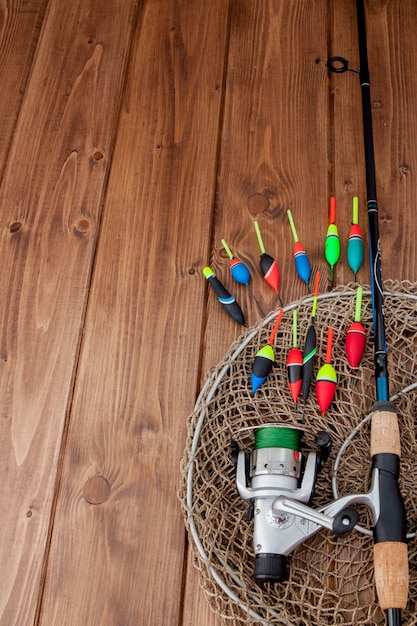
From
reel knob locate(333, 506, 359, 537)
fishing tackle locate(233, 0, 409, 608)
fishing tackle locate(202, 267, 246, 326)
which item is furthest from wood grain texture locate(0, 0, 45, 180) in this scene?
reel knob locate(333, 506, 359, 537)

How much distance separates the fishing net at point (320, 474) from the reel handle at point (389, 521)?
90mm

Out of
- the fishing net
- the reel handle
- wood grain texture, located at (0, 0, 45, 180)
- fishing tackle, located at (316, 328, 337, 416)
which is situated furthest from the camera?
wood grain texture, located at (0, 0, 45, 180)

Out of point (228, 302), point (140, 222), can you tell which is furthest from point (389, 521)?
point (140, 222)

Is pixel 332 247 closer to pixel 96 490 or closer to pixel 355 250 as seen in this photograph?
pixel 355 250

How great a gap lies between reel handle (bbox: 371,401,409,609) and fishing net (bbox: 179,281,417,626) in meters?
0.09

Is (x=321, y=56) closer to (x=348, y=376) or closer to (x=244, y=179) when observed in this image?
(x=244, y=179)

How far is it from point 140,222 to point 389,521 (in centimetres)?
78

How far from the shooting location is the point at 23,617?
1.12m

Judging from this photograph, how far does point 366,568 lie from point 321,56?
1092mm

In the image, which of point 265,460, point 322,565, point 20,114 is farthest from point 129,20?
point 322,565

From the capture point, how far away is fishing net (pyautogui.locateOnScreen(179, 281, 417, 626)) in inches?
40.5

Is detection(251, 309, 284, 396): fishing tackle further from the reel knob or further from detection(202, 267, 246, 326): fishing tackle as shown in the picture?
the reel knob

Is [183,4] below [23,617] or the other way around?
the other way around

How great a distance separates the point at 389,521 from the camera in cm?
95
